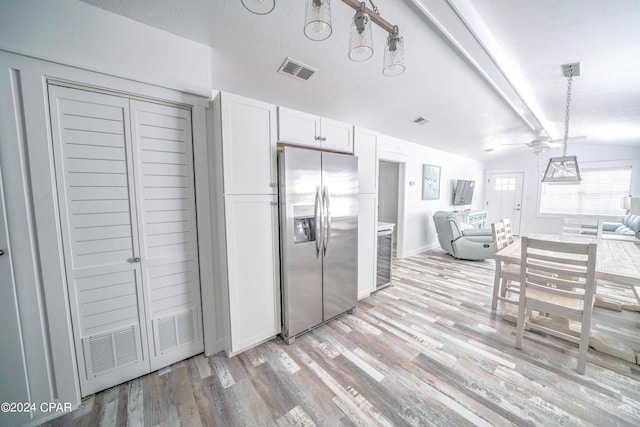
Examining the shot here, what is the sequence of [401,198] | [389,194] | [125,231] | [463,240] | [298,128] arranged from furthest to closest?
[389,194], [401,198], [463,240], [298,128], [125,231]

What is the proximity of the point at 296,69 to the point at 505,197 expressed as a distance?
767 centimetres

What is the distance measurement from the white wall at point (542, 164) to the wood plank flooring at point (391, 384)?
5033 millimetres

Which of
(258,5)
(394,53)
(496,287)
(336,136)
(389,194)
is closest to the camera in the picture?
(258,5)

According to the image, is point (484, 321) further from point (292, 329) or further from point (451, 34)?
point (451, 34)

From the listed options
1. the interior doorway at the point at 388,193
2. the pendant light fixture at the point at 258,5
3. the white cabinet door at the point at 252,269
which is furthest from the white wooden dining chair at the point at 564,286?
the interior doorway at the point at 388,193

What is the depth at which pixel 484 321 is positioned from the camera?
2.34 m

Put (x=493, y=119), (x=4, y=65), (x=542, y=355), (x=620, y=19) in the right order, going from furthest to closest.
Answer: (x=493, y=119) → (x=542, y=355) → (x=620, y=19) → (x=4, y=65)

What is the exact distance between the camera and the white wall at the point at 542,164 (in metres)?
5.11

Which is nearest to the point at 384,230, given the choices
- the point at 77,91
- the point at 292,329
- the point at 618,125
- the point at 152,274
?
the point at 292,329

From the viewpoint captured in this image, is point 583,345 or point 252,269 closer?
point 583,345

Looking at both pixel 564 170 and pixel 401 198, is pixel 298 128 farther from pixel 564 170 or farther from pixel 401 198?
pixel 401 198

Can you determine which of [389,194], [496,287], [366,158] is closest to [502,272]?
[496,287]

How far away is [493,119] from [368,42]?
3.98 meters

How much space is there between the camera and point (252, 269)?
1.89 metres
